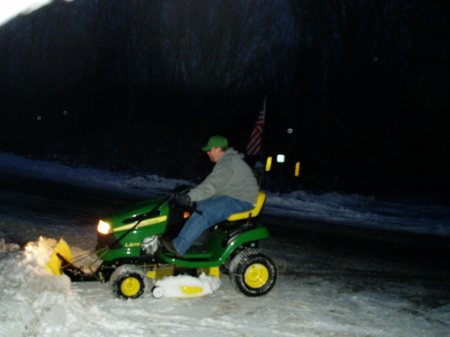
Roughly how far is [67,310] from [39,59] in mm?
31162

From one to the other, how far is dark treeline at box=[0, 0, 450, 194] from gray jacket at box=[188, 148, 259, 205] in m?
15.6

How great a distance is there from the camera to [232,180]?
223 inches

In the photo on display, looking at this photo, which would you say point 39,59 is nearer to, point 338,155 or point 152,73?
point 152,73

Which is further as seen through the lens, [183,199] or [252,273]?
[252,273]

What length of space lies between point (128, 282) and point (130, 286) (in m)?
0.05

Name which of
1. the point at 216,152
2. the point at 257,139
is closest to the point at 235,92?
the point at 257,139

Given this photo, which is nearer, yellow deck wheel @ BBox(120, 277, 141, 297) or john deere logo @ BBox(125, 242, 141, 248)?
yellow deck wheel @ BBox(120, 277, 141, 297)

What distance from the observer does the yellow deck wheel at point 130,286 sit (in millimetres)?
5285

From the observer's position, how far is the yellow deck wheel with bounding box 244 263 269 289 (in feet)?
18.9

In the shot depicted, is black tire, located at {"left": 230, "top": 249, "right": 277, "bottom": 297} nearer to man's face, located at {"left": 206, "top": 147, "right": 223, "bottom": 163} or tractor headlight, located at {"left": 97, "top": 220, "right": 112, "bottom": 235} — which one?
man's face, located at {"left": 206, "top": 147, "right": 223, "bottom": 163}

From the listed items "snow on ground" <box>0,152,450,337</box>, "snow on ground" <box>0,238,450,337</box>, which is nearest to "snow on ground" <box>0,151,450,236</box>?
"snow on ground" <box>0,152,450,337</box>

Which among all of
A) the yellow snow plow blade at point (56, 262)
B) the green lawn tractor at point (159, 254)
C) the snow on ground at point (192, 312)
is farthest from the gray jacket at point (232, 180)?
the yellow snow plow blade at point (56, 262)

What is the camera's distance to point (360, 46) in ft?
69.5

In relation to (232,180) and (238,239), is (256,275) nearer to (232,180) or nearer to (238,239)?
(238,239)
